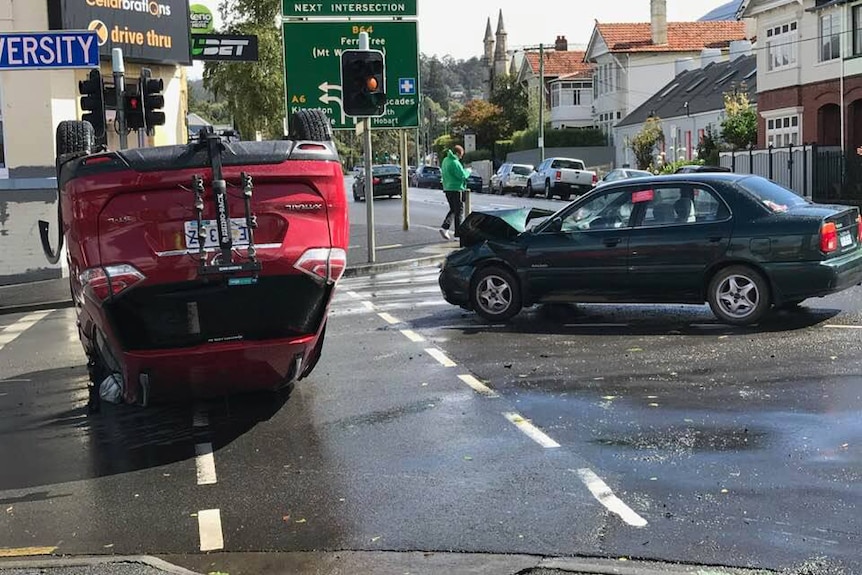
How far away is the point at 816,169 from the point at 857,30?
5.28m

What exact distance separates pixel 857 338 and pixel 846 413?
2804mm

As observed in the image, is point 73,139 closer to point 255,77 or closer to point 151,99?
point 151,99

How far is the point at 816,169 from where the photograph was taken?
33062 millimetres

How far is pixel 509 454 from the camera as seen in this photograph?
248 inches

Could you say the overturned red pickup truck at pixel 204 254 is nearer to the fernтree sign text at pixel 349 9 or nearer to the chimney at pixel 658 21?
the fernтree sign text at pixel 349 9

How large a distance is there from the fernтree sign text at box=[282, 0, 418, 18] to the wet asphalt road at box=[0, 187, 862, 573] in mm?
10658

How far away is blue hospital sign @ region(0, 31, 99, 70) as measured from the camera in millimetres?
13734

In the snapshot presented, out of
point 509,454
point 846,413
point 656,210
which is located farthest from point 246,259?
point 656,210

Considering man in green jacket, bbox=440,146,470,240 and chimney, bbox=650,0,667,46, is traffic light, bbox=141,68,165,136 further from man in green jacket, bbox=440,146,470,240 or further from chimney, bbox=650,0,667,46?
chimney, bbox=650,0,667,46

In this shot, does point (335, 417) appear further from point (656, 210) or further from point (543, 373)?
point (656, 210)

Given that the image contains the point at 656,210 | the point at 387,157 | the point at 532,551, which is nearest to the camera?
the point at 532,551

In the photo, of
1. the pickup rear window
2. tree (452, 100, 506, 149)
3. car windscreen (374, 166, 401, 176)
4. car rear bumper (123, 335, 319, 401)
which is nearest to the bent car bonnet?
car rear bumper (123, 335, 319, 401)

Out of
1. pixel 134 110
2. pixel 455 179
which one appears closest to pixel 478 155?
pixel 455 179

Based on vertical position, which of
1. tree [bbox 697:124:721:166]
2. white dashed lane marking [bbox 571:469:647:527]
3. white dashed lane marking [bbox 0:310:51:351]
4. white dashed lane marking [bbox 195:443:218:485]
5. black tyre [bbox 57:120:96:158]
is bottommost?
white dashed lane marking [bbox 195:443:218:485]
